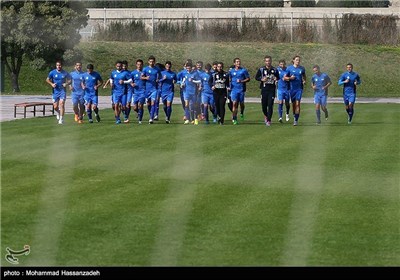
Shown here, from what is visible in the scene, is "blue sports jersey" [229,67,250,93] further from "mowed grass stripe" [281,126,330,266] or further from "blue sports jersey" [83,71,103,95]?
"mowed grass stripe" [281,126,330,266]

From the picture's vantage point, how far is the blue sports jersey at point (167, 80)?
3181cm

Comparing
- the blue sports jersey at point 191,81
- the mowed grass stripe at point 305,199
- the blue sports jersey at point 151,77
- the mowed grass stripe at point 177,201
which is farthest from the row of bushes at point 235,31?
the mowed grass stripe at point 177,201

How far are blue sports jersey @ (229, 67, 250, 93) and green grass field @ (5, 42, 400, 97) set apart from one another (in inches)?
1028

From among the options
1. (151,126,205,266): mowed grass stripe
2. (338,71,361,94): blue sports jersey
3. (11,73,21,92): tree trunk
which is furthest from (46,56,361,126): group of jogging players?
(11,73,21,92): tree trunk

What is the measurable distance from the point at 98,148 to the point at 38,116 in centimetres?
1211

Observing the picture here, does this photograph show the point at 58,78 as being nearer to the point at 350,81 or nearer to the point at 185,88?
the point at 185,88

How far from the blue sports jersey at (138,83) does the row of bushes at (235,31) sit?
27.5m

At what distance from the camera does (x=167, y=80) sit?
3188 centimetres

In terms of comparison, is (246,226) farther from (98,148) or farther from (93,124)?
(93,124)

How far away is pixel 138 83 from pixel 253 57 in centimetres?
3102

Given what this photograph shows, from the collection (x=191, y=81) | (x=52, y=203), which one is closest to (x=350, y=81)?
(x=191, y=81)

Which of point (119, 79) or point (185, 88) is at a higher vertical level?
point (119, 79)

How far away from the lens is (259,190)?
16484 millimetres
